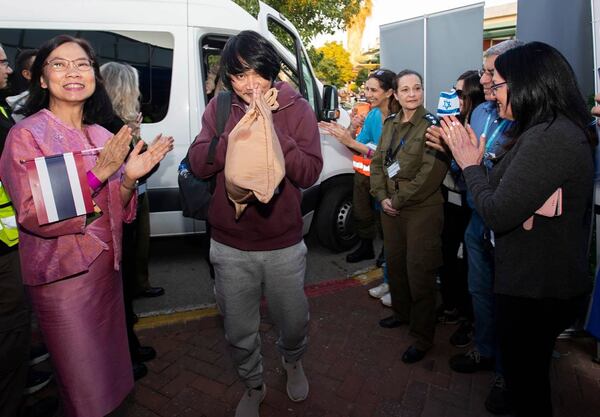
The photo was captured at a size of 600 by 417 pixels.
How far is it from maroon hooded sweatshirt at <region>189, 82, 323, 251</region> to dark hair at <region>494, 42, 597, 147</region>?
0.89 meters

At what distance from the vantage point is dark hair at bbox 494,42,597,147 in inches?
65.1

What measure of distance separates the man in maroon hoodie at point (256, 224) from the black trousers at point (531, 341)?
3.26 feet

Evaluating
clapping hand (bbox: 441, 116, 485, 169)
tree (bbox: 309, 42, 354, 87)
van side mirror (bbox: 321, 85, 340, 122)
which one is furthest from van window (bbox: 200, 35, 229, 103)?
tree (bbox: 309, 42, 354, 87)

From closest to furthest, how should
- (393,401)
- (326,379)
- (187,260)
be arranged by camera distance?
(393,401)
(326,379)
(187,260)

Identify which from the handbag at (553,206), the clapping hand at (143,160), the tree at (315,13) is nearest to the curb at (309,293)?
the clapping hand at (143,160)

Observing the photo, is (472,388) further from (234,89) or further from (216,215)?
(234,89)

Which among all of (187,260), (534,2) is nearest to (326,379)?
(187,260)

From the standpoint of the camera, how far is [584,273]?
1.72m

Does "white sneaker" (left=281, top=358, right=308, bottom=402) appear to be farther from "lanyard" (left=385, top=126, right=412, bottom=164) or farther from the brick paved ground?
"lanyard" (left=385, top=126, right=412, bottom=164)

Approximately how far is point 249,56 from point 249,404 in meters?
1.82

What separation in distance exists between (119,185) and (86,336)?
69 centimetres

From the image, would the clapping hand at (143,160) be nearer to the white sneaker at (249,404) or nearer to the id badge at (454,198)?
the white sneaker at (249,404)

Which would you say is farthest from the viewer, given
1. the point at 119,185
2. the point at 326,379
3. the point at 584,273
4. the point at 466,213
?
the point at 466,213

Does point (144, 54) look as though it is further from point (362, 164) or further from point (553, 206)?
point (553, 206)
